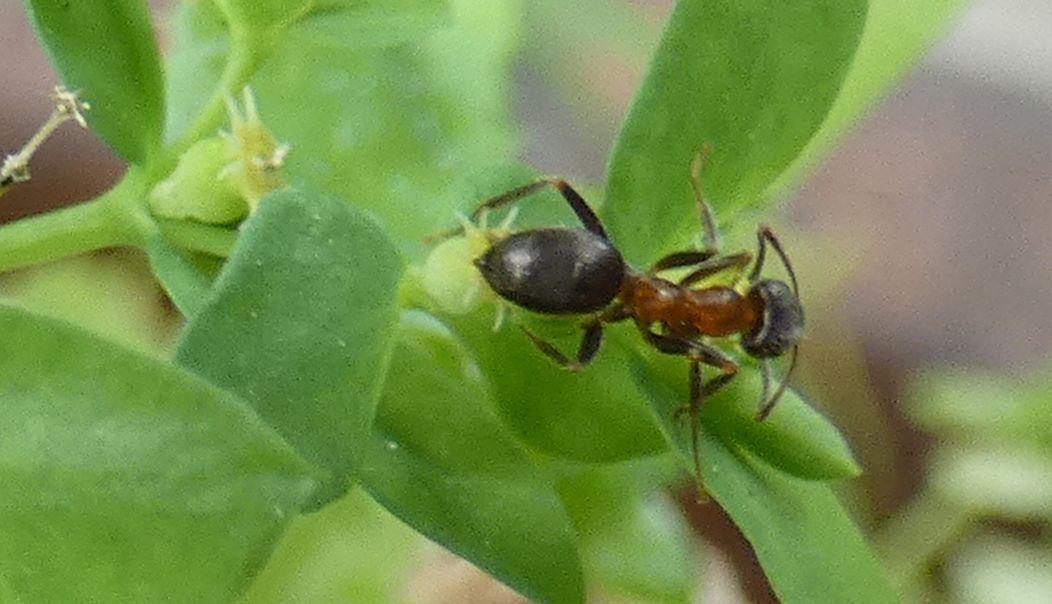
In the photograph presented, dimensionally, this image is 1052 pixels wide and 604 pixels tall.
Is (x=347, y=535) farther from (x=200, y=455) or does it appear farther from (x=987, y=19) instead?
(x=987, y=19)

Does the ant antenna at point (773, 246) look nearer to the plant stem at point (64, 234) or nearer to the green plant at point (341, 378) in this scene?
the green plant at point (341, 378)

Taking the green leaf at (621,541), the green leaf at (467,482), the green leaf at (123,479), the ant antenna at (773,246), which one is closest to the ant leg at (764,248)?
the ant antenna at (773,246)

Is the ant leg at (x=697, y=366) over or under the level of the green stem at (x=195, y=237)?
under

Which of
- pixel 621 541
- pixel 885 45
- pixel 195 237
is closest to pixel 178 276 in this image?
pixel 195 237

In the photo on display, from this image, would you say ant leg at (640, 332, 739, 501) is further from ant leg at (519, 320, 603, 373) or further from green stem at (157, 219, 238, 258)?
green stem at (157, 219, 238, 258)

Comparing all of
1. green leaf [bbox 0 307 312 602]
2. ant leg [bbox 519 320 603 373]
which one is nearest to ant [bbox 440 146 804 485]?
ant leg [bbox 519 320 603 373]

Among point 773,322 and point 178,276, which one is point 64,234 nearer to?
point 178,276

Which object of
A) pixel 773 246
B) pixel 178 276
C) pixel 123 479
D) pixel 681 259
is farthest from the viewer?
pixel 773 246
